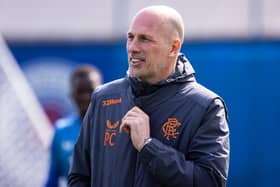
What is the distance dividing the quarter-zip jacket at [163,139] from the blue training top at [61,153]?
1.77 meters

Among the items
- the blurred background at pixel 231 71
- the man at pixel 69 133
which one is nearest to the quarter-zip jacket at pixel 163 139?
the man at pixel 69 133

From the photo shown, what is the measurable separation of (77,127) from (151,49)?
7.20 ft

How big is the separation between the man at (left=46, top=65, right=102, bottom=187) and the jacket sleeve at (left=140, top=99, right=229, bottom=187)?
2.06 meters

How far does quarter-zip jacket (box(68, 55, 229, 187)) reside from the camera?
11.5ft

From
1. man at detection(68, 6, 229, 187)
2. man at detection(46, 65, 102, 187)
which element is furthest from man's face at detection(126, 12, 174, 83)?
man at detection(46, 65, 102, 187)

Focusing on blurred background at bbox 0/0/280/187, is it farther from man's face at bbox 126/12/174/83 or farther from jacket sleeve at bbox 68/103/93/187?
man's face at bbox 126/12/174/83

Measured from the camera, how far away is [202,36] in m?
8.48

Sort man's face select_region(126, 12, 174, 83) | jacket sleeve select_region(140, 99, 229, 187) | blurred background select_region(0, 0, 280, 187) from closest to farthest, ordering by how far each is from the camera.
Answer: jacket sleeve select_region(140, 99, 229, 187) < man's face select_region(126, 12, 174, 83) < blurred background select_region(0, 0, 280, 187)

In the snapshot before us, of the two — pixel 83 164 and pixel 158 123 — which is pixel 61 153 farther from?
pixel 158 123

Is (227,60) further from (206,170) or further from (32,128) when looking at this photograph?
(206,170)

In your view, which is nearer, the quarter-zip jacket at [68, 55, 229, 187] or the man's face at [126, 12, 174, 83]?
the quarter-zip jacket at [68, 55, 229, 187]

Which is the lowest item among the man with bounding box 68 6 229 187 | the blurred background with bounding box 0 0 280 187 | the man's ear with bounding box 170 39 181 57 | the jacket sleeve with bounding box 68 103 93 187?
the blurred background with bounding box 0 0 280 187

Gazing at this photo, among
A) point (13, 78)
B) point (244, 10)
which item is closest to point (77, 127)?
point (13, 78)

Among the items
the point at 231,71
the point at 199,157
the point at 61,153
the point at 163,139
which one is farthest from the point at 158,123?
the point at 231,71
